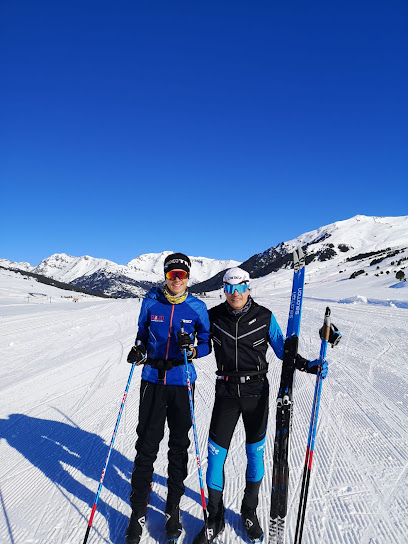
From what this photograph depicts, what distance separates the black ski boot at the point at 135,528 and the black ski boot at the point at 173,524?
0.79 ft

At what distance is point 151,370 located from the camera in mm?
3441

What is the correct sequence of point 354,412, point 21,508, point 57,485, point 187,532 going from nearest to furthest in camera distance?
point 187,532
point 21,508
point 57,485
point 354,412

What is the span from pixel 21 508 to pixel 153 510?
54.3 inches

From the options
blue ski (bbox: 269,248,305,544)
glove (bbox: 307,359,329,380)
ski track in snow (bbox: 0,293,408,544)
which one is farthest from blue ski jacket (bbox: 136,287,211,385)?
ski track in snow (bbox: 0,293,408,544)

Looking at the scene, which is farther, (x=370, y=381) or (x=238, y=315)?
(x=370, y=381)

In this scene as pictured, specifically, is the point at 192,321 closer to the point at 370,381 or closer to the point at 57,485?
the point at 57,485

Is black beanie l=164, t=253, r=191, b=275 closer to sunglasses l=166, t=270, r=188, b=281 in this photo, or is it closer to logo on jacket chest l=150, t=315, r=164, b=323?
sunglasses l=166, t=270, r=188, b=281

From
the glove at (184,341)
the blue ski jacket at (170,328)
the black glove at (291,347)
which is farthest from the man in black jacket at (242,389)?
the glove at (184,341)

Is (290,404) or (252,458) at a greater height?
Answer: (290,404)

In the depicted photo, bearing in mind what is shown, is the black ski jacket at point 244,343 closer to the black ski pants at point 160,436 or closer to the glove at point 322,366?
the glove at point 322,366

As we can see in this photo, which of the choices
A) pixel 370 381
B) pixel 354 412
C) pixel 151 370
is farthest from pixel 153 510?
pixel 370 381

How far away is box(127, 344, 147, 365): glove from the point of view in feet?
Result: 10.9

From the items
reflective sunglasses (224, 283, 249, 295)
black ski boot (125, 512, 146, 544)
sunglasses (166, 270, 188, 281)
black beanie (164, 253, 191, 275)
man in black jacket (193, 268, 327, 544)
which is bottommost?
black ski boot (125, 512, 146, 544)

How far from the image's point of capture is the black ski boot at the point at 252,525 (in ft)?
10.5
